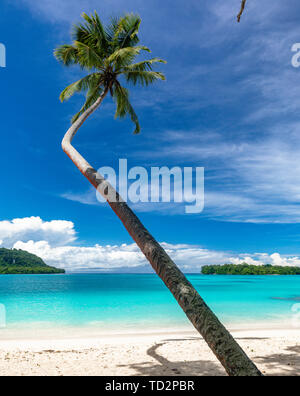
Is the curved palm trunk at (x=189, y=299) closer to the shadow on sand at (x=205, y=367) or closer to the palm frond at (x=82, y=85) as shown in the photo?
the shadow on sand at (x=205, y=367)

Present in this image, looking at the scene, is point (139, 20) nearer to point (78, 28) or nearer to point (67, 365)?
point (78, 28)

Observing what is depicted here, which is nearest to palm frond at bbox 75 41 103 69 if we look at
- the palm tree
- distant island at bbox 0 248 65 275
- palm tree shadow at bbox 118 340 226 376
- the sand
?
the palm tree

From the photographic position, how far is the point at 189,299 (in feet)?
10.8

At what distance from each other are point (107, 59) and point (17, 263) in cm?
13074

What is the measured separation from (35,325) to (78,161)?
12.2 m

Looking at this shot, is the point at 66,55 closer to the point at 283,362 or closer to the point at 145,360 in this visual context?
the point at 145,360

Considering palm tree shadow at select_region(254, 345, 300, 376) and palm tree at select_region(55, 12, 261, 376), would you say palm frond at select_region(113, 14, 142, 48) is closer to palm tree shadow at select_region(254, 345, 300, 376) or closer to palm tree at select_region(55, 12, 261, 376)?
palm tree at select_region(55, 12, 261, 376)

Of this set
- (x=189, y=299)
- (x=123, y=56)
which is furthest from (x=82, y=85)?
(x=189, y=299)

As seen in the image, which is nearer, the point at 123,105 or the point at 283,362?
the point at 283,362

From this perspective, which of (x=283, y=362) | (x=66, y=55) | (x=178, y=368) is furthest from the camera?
(x=66, y=55)

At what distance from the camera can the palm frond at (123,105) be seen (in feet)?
30.1

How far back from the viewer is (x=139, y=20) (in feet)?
29.9
